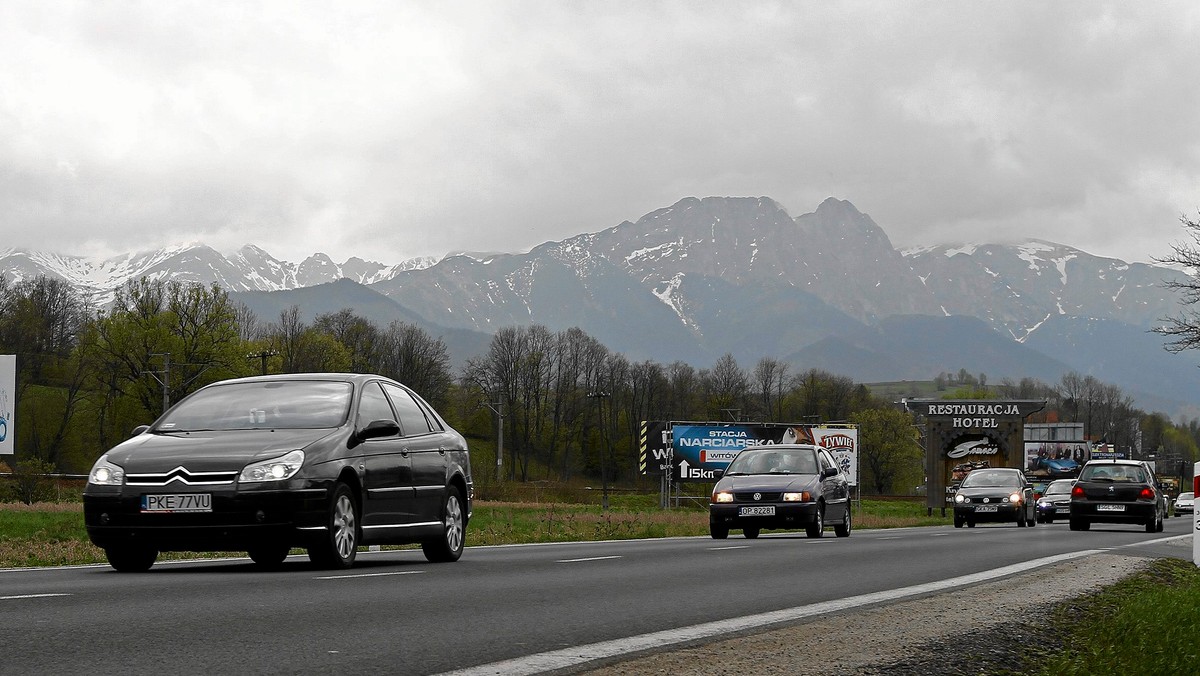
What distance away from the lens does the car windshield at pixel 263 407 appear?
1181 cm

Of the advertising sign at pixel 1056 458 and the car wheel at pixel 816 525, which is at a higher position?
the advertising sign at pixel 1056 458

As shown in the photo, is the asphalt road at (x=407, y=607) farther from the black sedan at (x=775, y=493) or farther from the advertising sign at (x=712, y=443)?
the advertising sign at (x=712, y=443)

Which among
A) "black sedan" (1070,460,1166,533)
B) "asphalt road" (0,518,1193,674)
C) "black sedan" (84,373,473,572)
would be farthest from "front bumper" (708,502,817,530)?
"black sedan" (1070,460,1166,533)

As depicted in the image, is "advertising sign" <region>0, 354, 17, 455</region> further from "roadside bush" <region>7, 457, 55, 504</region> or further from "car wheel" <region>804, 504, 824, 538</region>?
Result: "car wheel" <region>804, 504, 824, 538</region>

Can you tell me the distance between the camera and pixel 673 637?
24.6ft

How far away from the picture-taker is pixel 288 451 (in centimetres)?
1109

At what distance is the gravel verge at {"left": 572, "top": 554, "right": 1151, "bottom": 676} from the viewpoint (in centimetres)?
634

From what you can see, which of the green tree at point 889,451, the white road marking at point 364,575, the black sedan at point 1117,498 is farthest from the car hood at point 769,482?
the green tree at point 889,451

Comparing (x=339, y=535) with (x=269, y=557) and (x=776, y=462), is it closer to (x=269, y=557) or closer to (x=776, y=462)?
(x=269, y=557)

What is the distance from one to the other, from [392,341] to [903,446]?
47.5 m

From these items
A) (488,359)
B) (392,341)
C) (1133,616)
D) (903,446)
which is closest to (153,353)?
(392,341)

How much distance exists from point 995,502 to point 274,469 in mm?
27632

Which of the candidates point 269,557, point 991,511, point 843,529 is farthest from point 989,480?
point 269,557

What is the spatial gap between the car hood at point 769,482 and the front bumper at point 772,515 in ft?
0.84
